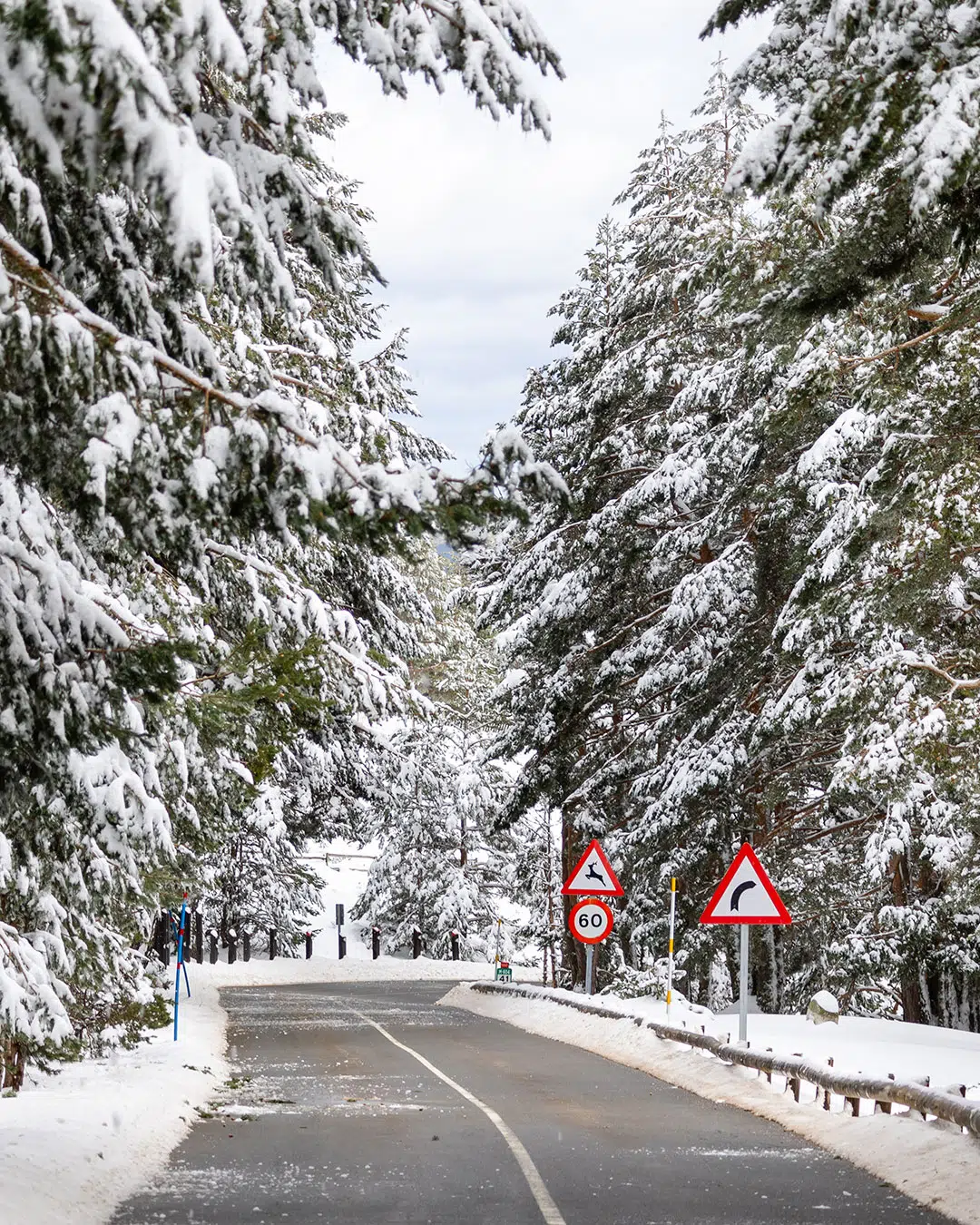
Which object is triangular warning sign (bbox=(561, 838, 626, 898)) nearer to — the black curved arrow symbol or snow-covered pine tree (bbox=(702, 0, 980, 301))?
the black curved arrow symbol

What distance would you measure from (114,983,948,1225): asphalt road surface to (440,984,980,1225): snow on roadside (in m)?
0.22

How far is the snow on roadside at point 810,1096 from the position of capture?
9688mm

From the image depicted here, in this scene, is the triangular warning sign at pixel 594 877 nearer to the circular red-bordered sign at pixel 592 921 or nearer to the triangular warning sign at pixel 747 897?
the circular red-bordered sign at pixel 592 921

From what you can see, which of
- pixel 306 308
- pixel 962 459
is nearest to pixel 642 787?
pixel 306 308

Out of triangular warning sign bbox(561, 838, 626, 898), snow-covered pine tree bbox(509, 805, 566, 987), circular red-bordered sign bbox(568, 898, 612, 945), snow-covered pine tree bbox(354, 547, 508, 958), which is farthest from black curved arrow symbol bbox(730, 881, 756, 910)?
snow-covered pine tree bbox(354, 547, 508, 958)

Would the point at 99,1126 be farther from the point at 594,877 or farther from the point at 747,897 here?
the point at 594,877

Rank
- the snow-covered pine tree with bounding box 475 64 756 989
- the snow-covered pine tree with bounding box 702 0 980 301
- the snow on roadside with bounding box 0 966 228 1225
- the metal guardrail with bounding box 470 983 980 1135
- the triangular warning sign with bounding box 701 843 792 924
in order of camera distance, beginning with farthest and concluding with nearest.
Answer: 1. the snow-covered pine tree with bounding box 475 64 756 989
2. the triangular warning sign with bounding box 701 843 792 924
3. the metal guardrail with bounding box 470 983 980 1135
4. the snow on roadside with bounding box 0 966 228 1225
5. the snow-covered pine tree with bounding box 702 0 980 301

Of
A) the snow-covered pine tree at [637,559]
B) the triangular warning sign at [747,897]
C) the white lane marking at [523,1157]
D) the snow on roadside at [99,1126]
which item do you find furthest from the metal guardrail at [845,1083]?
the snow-covered pine tree at [637,559]

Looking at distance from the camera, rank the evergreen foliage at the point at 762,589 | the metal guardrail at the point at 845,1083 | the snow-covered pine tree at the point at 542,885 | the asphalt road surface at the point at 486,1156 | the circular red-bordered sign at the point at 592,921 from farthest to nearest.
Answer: the snow-covered pine tree at the point at 542,885 → the circular red-bordered sign at the point at 592,921 → the evergreen foliage at the point at 762,589 → the metal guardrail at the point at 845,1083 → the asphalt road surface at the point at 486,1156

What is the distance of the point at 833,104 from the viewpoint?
750cm

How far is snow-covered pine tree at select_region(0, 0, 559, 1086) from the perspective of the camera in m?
5.13

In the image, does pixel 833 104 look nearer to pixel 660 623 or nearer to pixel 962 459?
pixel 962 459

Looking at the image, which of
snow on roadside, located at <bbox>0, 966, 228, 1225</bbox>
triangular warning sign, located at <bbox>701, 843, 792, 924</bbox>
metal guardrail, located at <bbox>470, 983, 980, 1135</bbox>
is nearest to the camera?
snow on roadside, located at <bbox>0, 966, 228, 1225</bbox>

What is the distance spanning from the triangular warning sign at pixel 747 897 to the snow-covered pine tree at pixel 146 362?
7810mm
